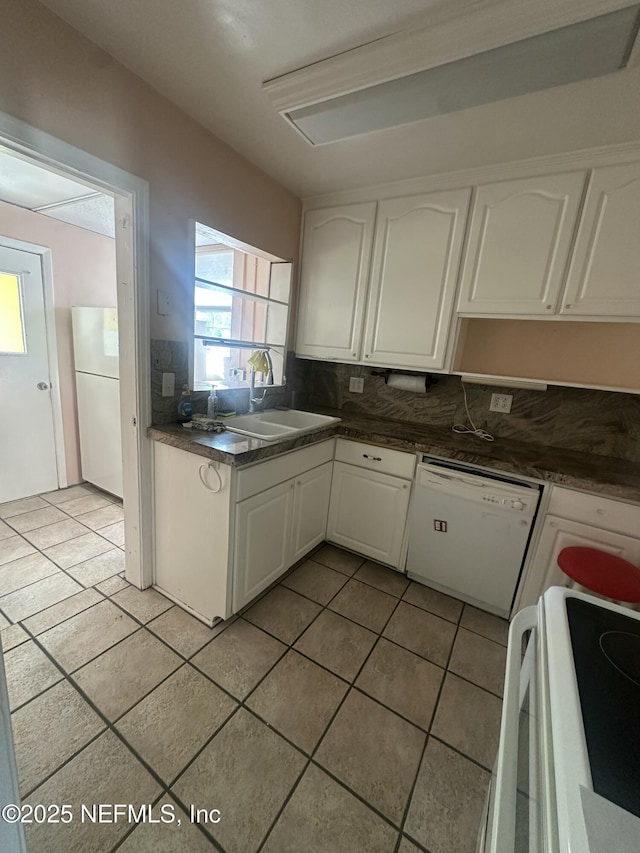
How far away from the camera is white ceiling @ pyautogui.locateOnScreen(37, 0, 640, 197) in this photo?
1110 millimetres

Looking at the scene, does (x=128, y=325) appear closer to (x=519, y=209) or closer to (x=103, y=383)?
(x=103, y=383)

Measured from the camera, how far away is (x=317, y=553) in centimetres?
241

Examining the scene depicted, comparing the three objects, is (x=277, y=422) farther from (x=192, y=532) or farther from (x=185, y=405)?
(x=192, y=532)

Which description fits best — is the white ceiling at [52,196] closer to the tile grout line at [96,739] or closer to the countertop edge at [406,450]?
the countertop edge at [406,450]

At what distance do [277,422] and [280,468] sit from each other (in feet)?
2.27

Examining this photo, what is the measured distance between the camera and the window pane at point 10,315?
2.58 m

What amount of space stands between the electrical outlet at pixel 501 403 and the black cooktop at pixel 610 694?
163 cm

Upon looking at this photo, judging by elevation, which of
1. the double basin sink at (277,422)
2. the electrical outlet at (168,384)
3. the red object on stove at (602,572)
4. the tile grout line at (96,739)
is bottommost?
the tile grout line at (96,739)

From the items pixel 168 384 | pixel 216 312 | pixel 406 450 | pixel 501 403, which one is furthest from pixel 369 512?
pixel 216 312

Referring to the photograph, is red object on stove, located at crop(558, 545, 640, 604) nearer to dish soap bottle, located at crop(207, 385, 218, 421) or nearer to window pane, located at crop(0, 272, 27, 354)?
dish soap bottle, located at crop(207, 385, 218, 421)

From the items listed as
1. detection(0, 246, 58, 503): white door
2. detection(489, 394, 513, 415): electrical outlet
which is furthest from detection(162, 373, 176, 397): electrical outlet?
detection(489, 394, 513, 415): electrical outlet

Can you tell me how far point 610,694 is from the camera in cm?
55

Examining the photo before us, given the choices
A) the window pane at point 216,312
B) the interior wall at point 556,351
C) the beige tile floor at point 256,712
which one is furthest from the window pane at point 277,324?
the beige tile floor at point 256,712

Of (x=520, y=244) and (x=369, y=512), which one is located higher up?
(x=520, y=244)
